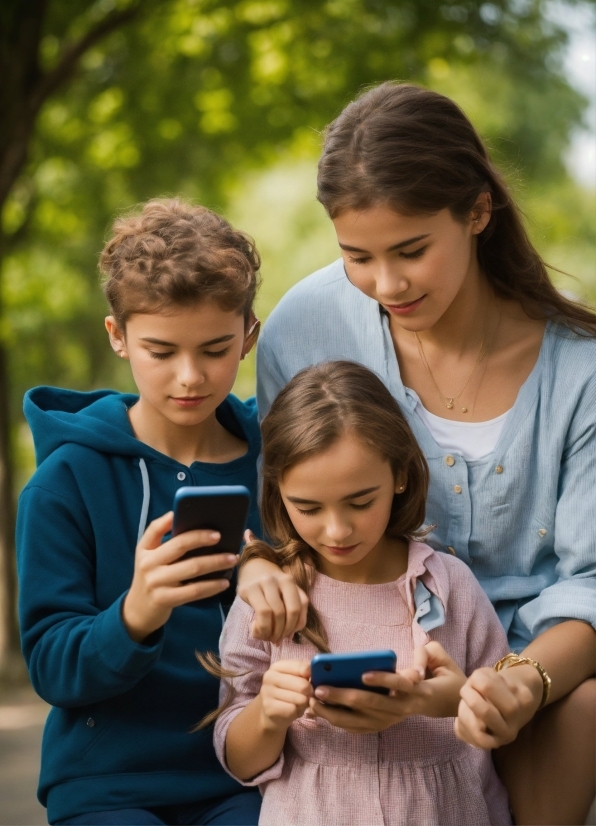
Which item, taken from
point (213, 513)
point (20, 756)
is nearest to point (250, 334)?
point (213, 513)

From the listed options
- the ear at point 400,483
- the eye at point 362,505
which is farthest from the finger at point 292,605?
the ear at point 400,483

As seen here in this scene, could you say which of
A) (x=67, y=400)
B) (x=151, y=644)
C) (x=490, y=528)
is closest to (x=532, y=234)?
(x=490, y=528)

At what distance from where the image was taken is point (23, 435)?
1007 cm

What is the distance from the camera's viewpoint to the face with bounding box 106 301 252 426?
2.68 m

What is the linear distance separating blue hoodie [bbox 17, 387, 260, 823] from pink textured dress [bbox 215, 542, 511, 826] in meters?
0.17

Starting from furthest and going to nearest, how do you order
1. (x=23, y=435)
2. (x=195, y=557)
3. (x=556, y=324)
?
1. (x=23, y=435)
2. (x=556, y=324)
3. (x=195, y=557)

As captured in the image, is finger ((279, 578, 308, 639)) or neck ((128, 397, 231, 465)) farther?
neck ((128, 397, 231, 465))

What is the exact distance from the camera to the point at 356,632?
102 inches

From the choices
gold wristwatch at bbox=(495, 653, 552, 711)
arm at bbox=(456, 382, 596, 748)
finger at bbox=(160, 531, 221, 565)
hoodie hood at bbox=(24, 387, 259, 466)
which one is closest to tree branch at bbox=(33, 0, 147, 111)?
hoodie hood at bbox=(24, 387, 259, 466)

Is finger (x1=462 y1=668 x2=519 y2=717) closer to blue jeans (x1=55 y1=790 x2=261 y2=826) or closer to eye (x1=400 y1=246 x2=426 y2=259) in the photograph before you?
blue jeans (x1=55 y1=790 x2=261 y2=826)

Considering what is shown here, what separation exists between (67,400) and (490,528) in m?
1.21

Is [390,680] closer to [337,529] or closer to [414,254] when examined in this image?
[337,529]

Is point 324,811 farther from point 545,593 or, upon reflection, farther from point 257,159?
point 257,159

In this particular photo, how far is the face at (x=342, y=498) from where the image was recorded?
2496 millimetres
